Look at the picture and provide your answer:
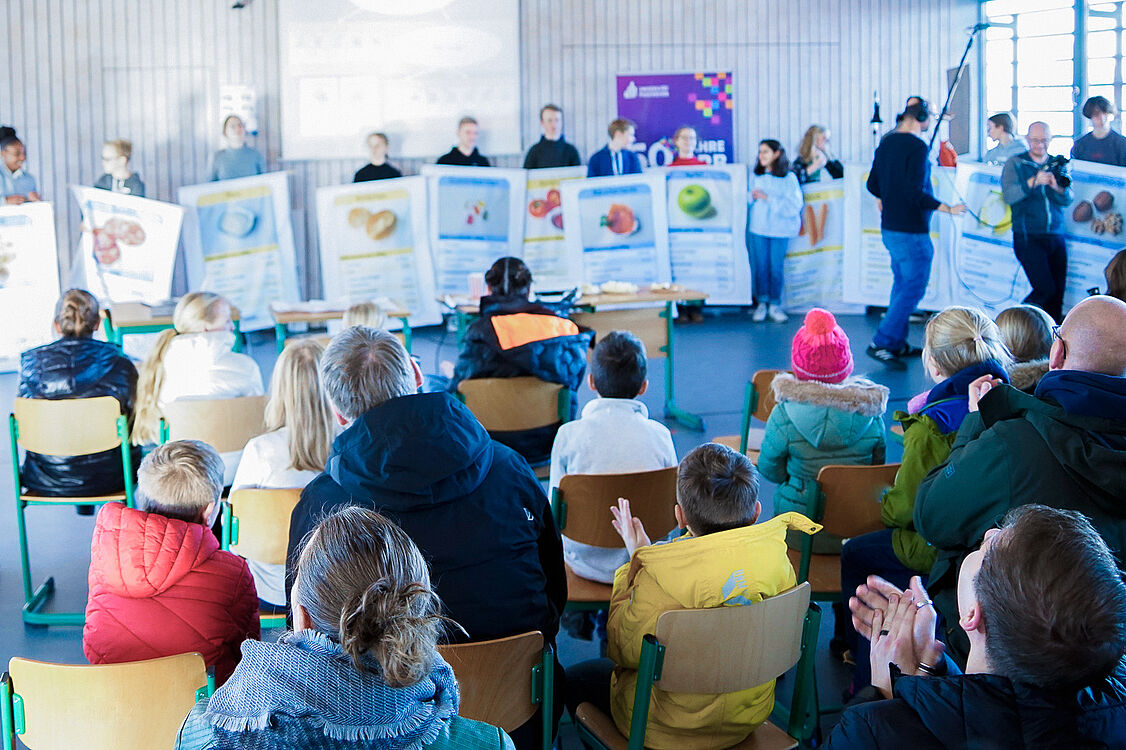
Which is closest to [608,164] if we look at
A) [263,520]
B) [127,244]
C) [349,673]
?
[127,244]

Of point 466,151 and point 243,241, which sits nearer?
point 243,241

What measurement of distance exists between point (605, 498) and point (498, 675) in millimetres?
998

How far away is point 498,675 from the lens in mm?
2066

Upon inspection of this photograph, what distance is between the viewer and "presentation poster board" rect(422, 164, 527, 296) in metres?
8.99

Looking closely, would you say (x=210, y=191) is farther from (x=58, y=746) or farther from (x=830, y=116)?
(x=58, y=746)

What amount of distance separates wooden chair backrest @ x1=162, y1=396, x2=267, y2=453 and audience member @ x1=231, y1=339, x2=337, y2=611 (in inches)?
26.2

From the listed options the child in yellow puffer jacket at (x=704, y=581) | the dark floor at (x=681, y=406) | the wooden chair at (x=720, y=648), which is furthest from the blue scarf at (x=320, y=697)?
the dark floor at (x=681, y=406)

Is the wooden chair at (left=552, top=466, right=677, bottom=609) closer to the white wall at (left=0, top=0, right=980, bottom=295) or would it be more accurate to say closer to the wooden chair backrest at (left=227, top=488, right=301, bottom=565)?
the wooden chair backrest at (left=227, top=488, right=301, bottom=565)

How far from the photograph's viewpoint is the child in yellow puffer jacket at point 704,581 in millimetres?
2248

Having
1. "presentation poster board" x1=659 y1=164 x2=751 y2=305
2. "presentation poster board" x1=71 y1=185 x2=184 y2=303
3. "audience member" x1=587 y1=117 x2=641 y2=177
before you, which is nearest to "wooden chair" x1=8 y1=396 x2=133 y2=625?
"presentation poster board" x1=71 y1=185 x2=184 y2=303

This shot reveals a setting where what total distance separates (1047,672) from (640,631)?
1025 mm

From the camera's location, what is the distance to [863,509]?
10.1 ft

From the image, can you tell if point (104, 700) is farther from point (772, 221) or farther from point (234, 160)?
point (772, 221)

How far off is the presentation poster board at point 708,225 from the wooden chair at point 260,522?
263 inches
